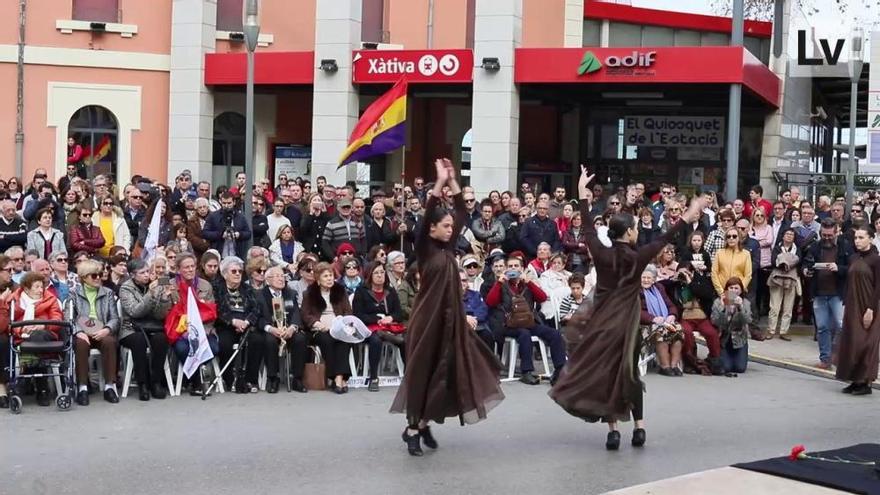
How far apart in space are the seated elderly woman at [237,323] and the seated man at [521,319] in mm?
2732

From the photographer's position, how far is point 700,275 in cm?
1559

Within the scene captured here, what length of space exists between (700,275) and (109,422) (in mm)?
7532

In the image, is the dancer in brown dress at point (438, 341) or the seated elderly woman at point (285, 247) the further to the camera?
the seated elderly woman at point (285, 247)

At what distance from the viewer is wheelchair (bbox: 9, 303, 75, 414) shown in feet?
38.1

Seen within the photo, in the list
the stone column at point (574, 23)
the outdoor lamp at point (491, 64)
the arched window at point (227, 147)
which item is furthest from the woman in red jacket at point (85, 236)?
the stone column at point (574, 23)

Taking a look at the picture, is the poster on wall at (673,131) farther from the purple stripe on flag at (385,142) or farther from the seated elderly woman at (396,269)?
the seated elderly woman at (396,269)

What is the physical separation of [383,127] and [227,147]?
39.8ft

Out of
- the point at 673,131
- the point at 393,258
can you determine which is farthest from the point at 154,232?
the point at 673,131

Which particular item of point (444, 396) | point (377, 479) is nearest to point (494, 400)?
point (444, 396)

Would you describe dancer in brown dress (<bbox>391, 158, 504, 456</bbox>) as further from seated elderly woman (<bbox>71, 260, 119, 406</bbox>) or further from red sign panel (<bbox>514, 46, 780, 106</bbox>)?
red sign panel (<bbox>514, 46, 780, 106</bbox>)

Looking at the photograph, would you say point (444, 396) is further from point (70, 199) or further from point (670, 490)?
point (70, 199)

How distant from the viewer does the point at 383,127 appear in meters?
16.7

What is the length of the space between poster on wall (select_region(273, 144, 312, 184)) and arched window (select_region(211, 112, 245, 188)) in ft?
2.70

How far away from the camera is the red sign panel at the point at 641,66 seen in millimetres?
22000
